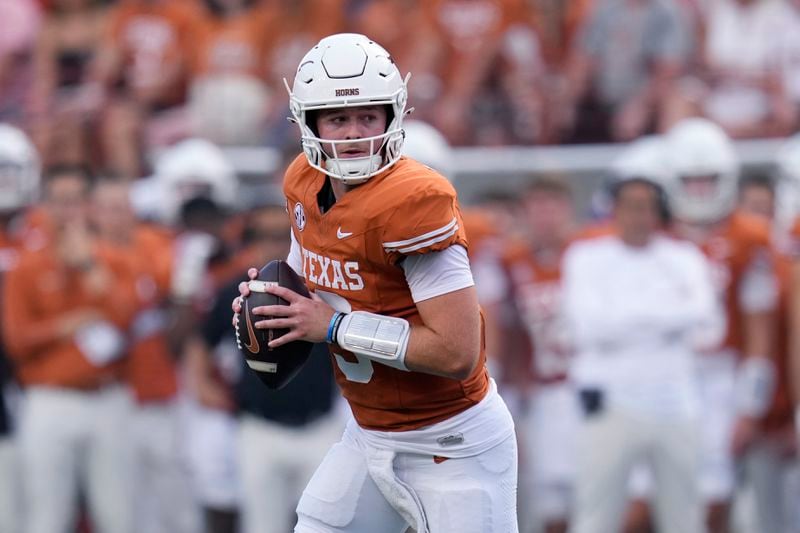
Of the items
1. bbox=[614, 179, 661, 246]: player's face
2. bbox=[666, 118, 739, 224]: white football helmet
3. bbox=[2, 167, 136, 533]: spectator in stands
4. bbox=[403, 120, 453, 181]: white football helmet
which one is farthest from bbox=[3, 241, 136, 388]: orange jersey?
bbox=[666, 118, 739, 224]: white football helmet

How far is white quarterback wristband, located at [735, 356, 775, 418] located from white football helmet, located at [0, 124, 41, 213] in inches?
142

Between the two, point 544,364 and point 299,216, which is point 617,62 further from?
point 299,216

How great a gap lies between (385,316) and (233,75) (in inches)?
192

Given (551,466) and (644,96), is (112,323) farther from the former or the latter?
(644,96)

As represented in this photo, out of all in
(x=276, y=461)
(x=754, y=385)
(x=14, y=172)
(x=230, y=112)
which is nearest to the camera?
(x=276, y=461)

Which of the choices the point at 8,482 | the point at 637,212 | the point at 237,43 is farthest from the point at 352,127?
the point at 237,43

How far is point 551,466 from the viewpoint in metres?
7.02

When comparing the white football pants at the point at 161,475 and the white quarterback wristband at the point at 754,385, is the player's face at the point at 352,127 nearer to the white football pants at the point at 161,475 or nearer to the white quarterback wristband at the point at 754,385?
the white quarterback wristband at the point at 754,385

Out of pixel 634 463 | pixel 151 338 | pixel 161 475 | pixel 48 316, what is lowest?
pixel 161 475

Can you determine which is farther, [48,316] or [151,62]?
[151,62]

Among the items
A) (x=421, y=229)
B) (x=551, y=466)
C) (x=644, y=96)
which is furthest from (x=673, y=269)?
(x=421, y=229)

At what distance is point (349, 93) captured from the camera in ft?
12.0

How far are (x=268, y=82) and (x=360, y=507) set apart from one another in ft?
16.4

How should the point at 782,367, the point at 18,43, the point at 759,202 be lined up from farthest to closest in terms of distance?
the point at 18,43
the point at 759,202
the point at 782,367
